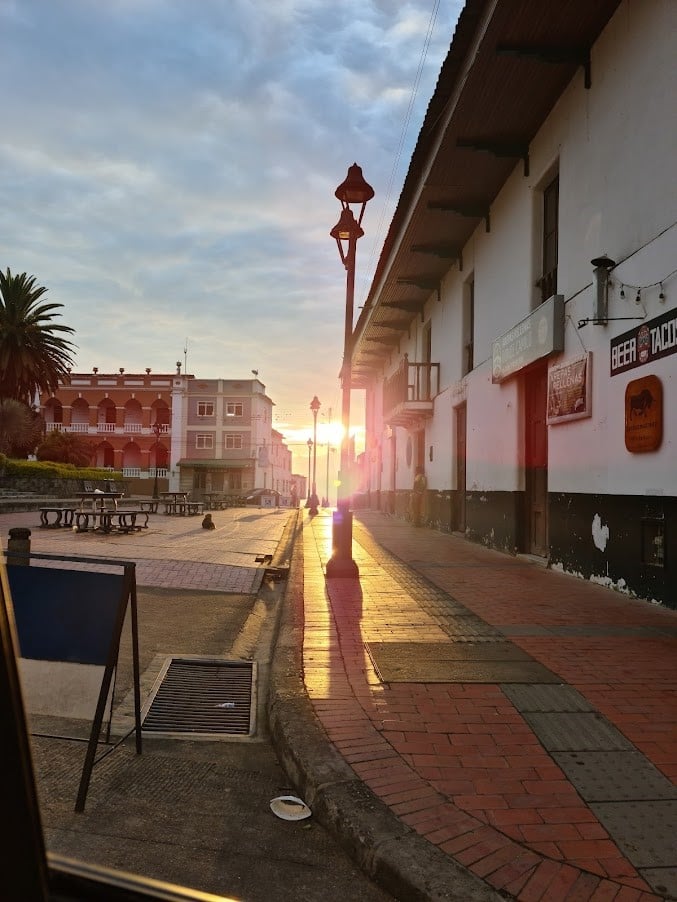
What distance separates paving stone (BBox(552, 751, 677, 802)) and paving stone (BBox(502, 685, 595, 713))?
0.61m

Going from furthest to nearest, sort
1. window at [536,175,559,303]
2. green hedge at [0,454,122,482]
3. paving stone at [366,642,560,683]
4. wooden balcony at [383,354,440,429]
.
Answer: green hedge at [0,454,122,482] → wooden balcony at [383,354,440,429] → window at [536,175,559,303] → paving stone at [366,642,560,683]

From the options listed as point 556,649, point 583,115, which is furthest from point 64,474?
point 556,649

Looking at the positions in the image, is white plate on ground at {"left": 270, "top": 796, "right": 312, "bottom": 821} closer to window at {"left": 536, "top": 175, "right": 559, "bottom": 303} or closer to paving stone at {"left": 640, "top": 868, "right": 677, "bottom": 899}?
paving stone at {"left": 640, "top": 868, "right": 677, "bottom": 899}

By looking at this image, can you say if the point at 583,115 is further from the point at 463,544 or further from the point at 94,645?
the point at 94,645

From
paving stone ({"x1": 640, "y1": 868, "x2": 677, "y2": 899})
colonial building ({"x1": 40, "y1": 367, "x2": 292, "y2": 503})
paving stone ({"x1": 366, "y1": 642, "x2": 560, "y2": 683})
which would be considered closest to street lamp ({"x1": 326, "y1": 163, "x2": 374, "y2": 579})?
paving stone ({"x1": 366, "y1": 642, "x2": 560, "y2": 683})

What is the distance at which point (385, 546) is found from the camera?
1374 centimetres

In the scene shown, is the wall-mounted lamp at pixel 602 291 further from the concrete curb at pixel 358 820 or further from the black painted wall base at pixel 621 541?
the concrete curb at pixel 358 820

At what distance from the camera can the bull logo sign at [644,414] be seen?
23.6ft

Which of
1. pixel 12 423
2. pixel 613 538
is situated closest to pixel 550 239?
pixel 613 538

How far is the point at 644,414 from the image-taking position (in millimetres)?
7473

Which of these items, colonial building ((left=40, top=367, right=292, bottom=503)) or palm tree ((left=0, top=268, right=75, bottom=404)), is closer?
palm tree ((left=0, top=268, right=75, bottom=404))

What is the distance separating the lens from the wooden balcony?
784 inches

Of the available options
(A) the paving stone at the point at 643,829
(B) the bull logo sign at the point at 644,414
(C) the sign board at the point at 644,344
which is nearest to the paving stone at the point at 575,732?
(A) the paving stone at the point at 643,829

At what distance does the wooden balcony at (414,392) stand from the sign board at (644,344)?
36.5 ft
